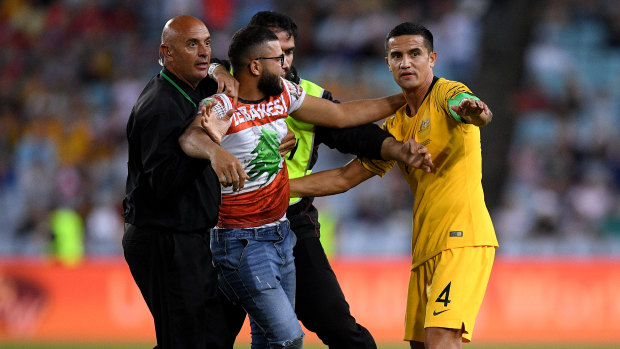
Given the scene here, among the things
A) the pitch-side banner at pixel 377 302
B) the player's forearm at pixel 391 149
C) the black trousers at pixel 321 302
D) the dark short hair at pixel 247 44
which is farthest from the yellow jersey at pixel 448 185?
the pitch-side banner at pixel 377 302

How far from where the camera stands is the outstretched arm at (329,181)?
20.3 ft

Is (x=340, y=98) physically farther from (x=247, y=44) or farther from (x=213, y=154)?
(x=213, y=154)

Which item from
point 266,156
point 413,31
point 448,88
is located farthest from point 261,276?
point 413,31

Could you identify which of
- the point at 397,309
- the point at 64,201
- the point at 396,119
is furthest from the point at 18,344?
the point at 396,119

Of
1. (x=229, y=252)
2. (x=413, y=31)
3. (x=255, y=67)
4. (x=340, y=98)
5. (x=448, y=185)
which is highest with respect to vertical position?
(x=340, y=98)

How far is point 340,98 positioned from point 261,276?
9.91m

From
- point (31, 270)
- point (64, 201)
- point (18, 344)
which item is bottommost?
point (18, 344)

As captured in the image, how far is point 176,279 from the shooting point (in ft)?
17.3

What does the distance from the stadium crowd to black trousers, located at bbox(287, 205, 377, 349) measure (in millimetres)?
7222

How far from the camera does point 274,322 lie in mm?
5180

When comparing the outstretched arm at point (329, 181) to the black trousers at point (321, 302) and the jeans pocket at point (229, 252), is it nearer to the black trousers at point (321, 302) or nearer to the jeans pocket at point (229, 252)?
the black trousers at point (321, 302)

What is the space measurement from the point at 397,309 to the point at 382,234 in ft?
7.85

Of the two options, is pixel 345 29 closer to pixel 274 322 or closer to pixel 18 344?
pixel 18 344

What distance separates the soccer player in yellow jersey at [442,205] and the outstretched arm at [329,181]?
1.38 feet
